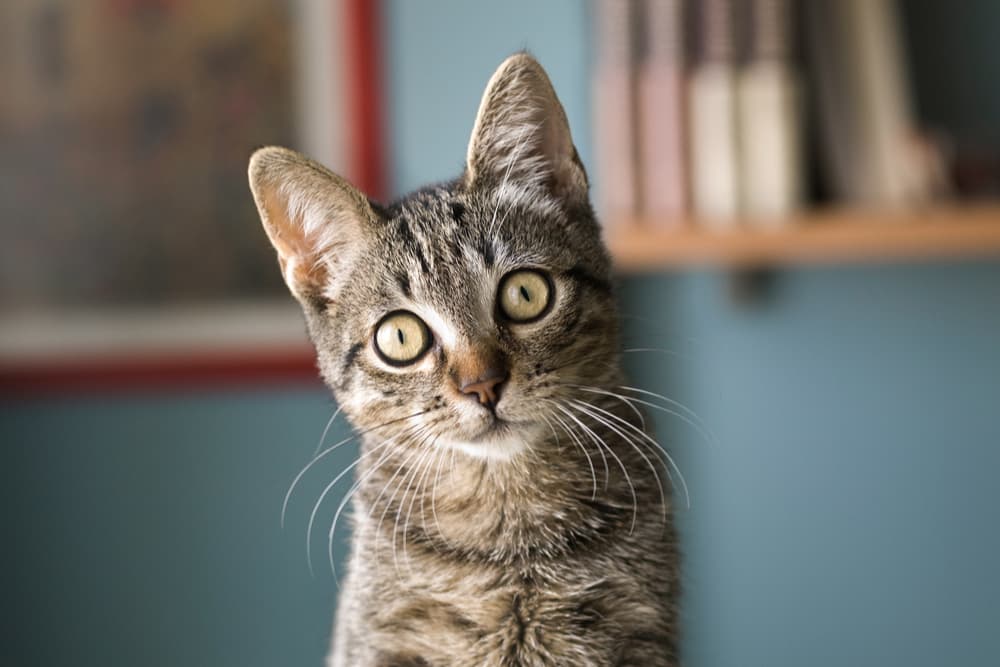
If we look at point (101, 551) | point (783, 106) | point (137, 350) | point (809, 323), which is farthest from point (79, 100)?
point (809, 323)

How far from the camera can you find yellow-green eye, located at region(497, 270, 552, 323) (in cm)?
75

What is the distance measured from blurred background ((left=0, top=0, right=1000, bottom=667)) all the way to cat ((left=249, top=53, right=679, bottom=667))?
0.77m

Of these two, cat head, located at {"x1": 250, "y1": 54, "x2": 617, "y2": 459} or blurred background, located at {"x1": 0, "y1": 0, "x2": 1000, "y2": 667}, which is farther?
blurred background, located at {"x1": 0, "y1": 0, "x2": 1000, "y2": 667}

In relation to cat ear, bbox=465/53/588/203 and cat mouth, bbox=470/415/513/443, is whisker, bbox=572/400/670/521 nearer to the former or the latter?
cat mouth, bbox=470/415/513/443

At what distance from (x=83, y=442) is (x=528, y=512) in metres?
1.20

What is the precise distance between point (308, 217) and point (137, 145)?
1072 mm

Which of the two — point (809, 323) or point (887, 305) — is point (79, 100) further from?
point (887, 305)

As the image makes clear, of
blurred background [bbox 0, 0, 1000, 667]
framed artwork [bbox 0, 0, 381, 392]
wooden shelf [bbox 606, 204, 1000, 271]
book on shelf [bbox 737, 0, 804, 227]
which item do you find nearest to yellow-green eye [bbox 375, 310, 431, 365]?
wooden shelf [bbox 606, 204, 1000, 271]

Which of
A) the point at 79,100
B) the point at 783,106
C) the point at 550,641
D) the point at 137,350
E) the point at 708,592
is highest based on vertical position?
the point at 79,100

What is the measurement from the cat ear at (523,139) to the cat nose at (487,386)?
17cm

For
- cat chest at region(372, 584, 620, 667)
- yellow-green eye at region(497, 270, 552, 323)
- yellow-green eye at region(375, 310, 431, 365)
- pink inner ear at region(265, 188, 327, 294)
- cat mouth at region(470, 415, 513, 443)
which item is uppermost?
pink inner ear at region(265, 188, 327, 294)

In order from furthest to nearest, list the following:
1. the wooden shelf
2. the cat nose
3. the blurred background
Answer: the blurred background
the wooden shelf
the cat nose

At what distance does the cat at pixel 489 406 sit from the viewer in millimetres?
724

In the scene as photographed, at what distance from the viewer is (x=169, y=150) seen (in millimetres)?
1721
